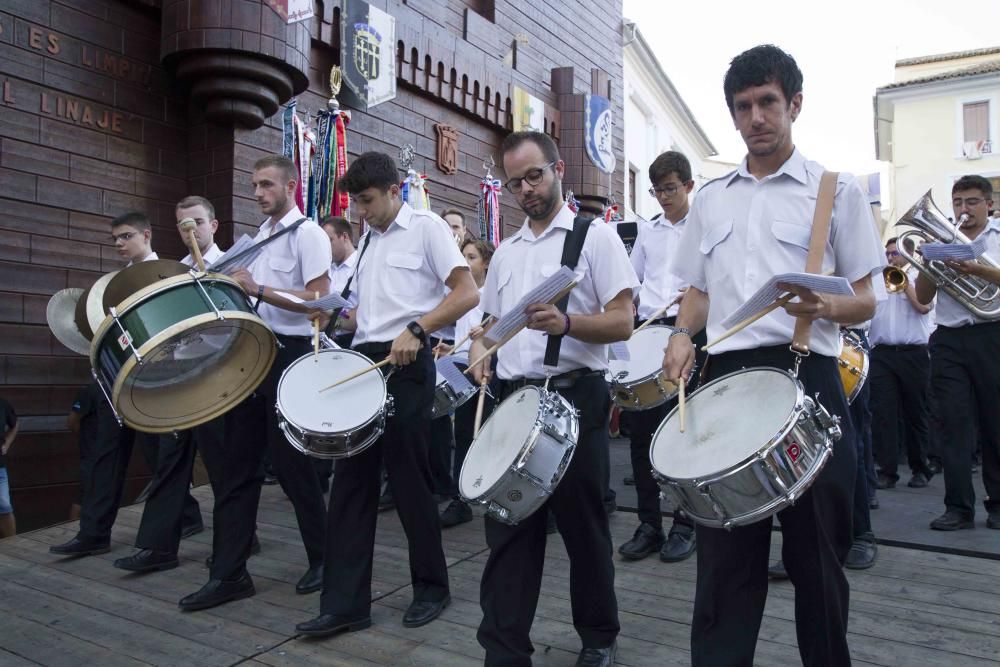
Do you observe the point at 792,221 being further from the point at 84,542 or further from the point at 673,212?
the point at 84,542

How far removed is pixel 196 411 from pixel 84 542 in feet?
5.75

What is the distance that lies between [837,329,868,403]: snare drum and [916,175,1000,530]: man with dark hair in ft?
2.64

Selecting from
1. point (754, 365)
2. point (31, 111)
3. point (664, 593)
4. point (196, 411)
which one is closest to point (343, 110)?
point (31, 111)

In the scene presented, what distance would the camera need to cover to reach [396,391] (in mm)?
3328

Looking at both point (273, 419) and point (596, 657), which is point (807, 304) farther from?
point (273, 419)

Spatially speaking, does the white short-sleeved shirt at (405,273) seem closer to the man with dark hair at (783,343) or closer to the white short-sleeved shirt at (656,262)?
the man with dark hair at (783,343)

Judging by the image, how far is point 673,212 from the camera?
4609 millimetres

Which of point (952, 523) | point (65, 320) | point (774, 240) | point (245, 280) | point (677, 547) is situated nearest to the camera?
point (774, 240)

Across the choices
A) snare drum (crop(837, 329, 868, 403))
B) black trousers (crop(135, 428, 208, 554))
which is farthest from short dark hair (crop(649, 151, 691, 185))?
black trousers (crop(135, 428, 208, 554))

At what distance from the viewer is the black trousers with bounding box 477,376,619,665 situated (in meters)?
2.58

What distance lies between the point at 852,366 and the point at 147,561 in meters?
3.63

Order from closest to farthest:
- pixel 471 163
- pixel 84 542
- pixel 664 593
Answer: pixel 664 593 → pixel 84 542 → pixel 471 163

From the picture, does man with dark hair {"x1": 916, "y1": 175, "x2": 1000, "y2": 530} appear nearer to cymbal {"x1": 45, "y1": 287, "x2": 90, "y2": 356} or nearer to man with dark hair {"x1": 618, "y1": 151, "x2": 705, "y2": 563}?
man with dark hair {"x1": 618, "y1": 151, "x2": 705, "y2": 563}

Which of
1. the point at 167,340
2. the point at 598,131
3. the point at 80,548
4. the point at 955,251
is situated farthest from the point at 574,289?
the point at 598,131
